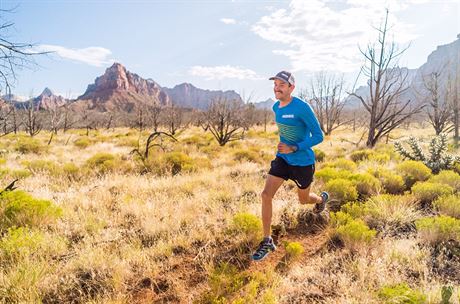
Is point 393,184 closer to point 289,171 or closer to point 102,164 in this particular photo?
point 289,171

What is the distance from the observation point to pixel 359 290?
2.76 m

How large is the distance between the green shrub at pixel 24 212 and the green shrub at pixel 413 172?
→ 288 inches

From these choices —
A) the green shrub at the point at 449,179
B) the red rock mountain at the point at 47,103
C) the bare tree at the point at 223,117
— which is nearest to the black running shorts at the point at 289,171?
the green shrub at the point at 449,179

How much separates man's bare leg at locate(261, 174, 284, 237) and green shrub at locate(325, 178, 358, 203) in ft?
7.89

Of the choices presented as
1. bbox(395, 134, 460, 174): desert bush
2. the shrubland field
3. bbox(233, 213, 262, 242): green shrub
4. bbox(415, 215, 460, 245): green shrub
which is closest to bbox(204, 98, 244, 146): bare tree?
bbox(395, 134, 460, 174): desert bush

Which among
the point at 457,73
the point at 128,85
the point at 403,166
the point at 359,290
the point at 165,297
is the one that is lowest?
the point at 165,297

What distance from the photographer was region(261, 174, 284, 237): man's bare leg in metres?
3.54

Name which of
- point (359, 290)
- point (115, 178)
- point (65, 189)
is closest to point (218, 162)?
point (115, 178)

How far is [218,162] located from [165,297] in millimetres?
7594

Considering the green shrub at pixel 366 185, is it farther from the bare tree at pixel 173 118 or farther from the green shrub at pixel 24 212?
the bare tree at pixel 173 118

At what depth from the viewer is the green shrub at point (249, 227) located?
13.3 ft

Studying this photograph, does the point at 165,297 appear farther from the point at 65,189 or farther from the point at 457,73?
the point at 457,73

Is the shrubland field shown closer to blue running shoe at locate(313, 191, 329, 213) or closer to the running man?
blue running shoe at locate(313, 191, 329, 213)

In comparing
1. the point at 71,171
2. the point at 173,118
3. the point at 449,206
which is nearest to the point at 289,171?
the point at 449,206
